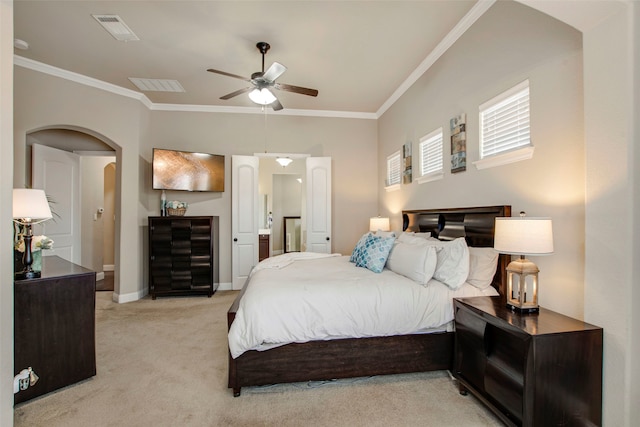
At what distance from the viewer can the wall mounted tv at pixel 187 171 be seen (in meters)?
4.32

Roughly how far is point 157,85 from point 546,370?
16.2 ft

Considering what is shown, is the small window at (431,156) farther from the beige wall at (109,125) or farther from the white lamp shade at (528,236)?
the beige wall at (109,125)

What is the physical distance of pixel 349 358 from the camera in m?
2.09

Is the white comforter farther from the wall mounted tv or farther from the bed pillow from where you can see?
the wall mounted tv

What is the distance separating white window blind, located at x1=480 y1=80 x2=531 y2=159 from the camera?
206 cm

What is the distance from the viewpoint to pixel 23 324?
6.23ft

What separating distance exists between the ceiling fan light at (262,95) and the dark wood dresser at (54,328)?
84.9 inches

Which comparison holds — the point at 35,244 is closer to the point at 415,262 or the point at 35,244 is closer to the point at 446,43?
the point at 415,262

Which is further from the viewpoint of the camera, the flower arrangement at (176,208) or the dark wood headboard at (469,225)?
the flower arrangement at (176,208)

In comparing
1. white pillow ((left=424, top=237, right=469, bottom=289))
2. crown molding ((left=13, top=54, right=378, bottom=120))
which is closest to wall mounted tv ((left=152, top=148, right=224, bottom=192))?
crown molding ((left=13, top=54, right=378, bottom=120))

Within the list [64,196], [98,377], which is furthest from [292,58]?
[64,196]

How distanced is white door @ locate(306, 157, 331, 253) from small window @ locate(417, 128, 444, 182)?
1.73m

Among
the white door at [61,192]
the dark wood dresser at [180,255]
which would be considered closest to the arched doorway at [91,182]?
the white door at [61,192]

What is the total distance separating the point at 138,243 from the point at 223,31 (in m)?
3.21
